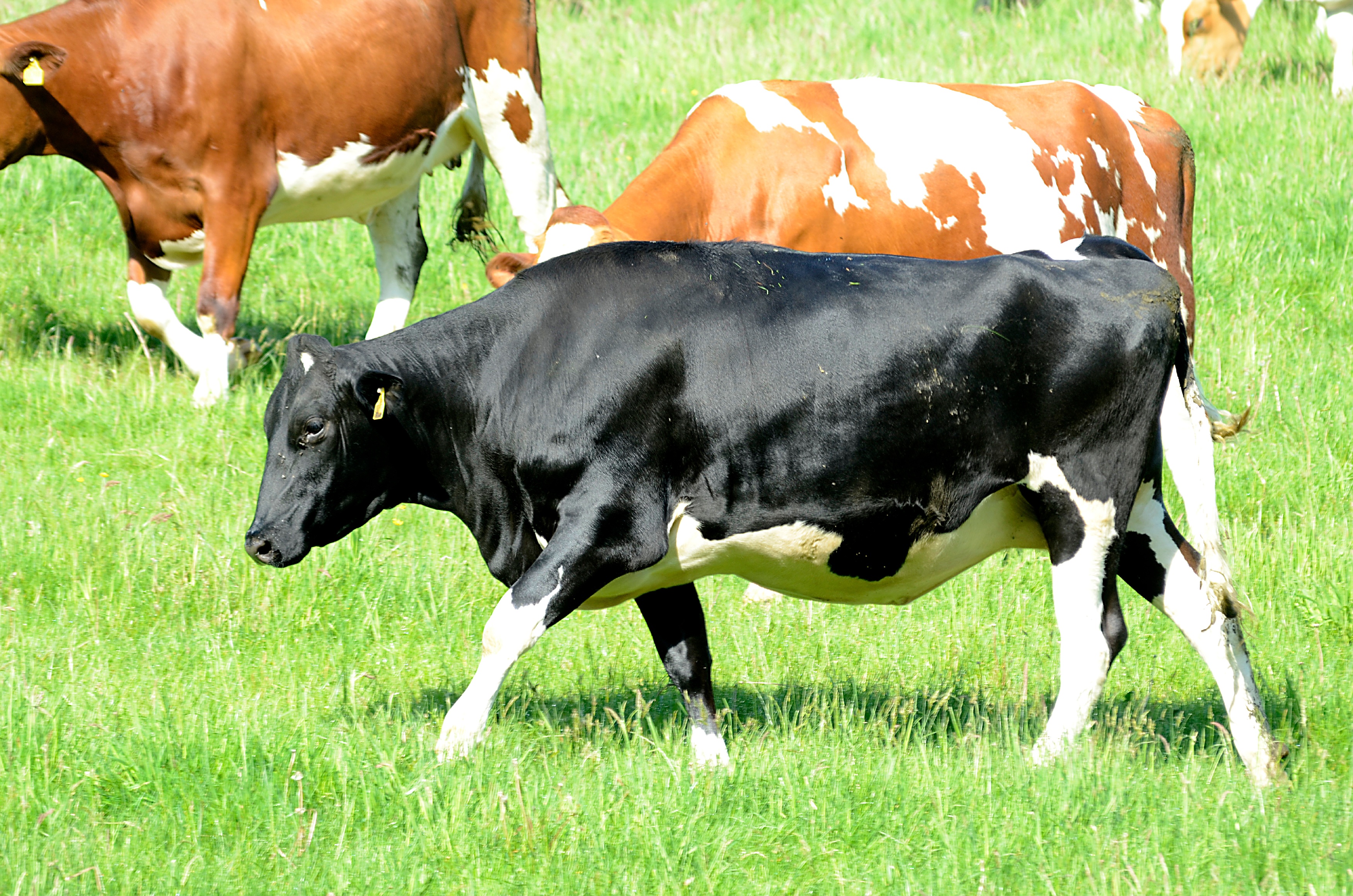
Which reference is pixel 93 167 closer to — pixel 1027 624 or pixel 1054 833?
pixel 1027 624

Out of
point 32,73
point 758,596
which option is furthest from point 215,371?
point 758,596

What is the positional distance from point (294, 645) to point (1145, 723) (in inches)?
119

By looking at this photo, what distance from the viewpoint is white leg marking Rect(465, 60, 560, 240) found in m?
9.32

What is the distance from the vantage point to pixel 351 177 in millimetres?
8555

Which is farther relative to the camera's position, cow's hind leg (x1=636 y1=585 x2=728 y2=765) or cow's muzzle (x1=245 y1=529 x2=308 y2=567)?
cow's hind leg (x1=636 y1=585 x2=728 y2=765)

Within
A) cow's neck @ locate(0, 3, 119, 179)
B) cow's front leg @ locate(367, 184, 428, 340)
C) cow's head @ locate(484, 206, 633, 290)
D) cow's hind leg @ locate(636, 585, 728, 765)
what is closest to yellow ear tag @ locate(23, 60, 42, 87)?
cow's neck @ locate(0, 3, 119, 179)

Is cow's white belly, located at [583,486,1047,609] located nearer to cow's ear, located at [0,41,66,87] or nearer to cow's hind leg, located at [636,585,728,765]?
cow's hind leg, located at [636,585,728,765]

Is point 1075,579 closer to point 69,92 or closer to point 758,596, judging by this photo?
point 758,596

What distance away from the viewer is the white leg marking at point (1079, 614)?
4.51 meters

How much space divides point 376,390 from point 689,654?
131cm

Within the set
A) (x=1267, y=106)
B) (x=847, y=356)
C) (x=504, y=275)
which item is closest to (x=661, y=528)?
(x=847, y=356)

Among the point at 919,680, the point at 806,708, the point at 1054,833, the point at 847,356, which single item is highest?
the point at 847,356

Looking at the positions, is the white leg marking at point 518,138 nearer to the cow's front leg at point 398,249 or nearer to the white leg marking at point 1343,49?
the cow's front leg at point 398,249

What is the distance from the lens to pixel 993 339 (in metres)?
4.41
